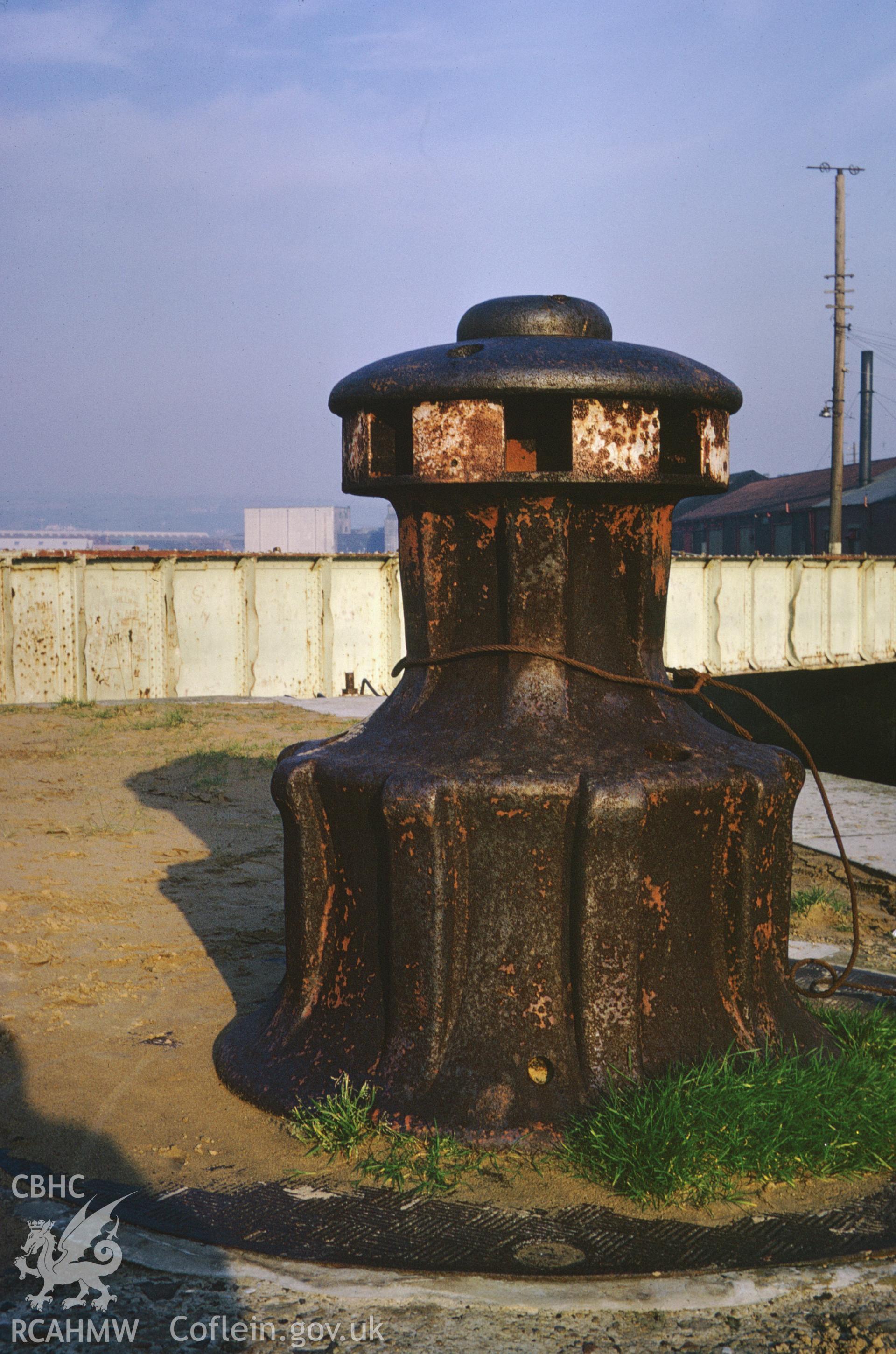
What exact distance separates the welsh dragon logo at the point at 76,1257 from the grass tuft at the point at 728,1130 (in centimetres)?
90

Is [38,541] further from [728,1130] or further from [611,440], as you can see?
[728,1130]

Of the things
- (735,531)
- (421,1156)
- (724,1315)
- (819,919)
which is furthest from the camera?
(735,531)

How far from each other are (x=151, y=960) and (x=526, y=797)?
1913 millimetres

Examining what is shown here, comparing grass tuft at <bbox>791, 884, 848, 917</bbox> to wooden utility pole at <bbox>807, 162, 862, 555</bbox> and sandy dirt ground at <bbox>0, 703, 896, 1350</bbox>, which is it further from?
wooden utility pole at <bbox>807, 162, 862, 555</bbox>

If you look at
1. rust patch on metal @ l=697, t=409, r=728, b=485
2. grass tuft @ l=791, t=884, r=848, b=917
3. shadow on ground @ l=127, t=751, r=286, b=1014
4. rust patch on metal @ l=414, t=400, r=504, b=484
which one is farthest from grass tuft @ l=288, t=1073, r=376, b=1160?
grass tuft @ l=791, t=884, r=848, b=917

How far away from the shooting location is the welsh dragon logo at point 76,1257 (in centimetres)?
188

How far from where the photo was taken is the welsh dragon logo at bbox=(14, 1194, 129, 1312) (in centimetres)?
188

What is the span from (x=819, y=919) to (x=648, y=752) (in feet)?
7.17

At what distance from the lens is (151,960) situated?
3844 mm

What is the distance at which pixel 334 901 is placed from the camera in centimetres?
275

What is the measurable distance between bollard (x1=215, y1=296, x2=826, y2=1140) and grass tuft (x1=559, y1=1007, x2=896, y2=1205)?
10cm

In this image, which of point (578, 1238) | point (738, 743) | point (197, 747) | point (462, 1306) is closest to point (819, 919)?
point (738, 743)

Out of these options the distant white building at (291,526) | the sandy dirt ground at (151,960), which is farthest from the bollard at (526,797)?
the distant white building at (291,526)

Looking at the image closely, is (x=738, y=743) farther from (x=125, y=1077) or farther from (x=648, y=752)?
(x=125, y=1077)
